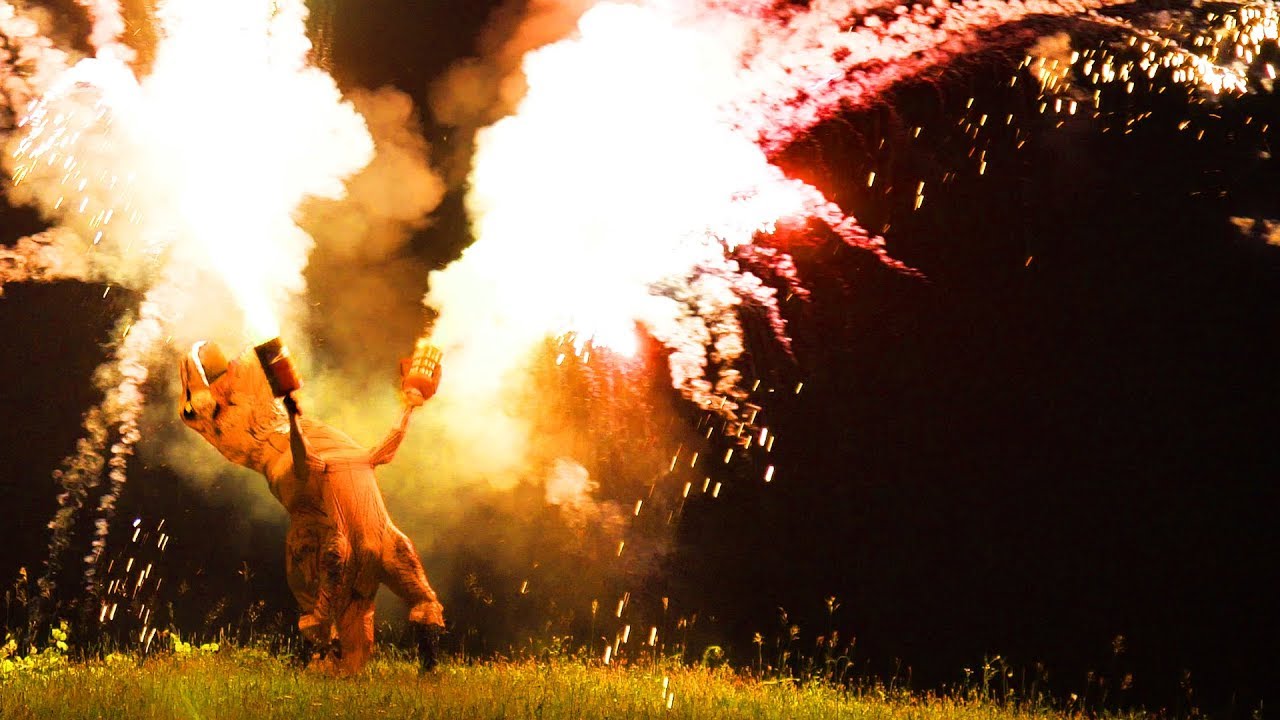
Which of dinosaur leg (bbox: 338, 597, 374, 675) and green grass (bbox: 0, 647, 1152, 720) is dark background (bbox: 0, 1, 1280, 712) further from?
dinosaur leg (bbox: 338, 597, 374, 675)

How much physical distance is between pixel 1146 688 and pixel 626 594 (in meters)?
4.88

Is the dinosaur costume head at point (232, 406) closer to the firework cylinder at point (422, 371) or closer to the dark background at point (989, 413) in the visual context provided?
the firework cylinder at point (422, 371)

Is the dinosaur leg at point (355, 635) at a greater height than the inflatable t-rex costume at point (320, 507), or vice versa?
the inflatable t-rex costume at point (320, 507)

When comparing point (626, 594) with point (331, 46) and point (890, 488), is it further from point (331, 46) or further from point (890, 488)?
Result: point (331, 46)

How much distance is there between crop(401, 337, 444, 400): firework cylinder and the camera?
6.32 metres

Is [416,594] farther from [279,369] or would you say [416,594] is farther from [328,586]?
[279,369]

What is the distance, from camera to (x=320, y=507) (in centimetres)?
589

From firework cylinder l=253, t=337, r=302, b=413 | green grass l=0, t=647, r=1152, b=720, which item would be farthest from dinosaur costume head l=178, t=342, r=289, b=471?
green grass l=0, t=647, r=1152, b=720

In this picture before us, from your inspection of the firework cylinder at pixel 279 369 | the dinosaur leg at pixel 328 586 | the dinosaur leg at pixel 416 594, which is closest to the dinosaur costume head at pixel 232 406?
the firework cylinder at pixel 279 369

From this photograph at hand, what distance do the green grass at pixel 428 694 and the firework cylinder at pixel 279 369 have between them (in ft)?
5.36

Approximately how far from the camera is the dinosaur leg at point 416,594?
605cm

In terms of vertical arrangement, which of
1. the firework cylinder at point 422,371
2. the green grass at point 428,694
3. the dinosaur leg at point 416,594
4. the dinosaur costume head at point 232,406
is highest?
the firework cylinder at point 422,371

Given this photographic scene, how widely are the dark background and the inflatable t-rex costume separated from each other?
356 cm

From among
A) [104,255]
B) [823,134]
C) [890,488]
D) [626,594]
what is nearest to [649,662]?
[626,594]
